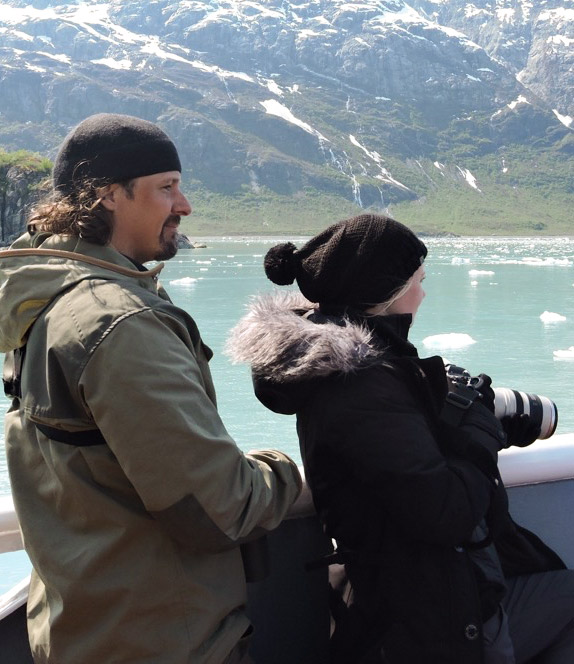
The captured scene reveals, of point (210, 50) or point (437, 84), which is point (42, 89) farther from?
point (437, 84)

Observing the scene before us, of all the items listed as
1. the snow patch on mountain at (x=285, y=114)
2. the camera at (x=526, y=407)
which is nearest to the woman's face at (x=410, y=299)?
the camera at (x=526, y=407)

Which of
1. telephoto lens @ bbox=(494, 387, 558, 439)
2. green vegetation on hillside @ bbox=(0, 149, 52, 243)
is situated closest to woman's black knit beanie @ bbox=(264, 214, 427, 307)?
telephoto lens @ bbox=(494, 387, 558, 439)

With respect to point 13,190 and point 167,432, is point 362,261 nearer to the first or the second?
point 167,432

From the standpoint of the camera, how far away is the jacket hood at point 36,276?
114 centimetres

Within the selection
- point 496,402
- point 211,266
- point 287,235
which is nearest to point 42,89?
point 287,235

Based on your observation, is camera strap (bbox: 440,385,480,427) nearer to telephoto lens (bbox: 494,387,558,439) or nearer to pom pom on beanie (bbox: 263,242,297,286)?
telephoto lens (bbox: 494,387,558,439)

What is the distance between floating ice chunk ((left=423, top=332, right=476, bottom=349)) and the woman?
8873 mm

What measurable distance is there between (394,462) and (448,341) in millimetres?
9282

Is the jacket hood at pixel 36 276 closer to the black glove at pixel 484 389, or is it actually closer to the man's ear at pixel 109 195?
the man's ear at pixel 109 195

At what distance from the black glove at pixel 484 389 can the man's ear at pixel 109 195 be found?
25.3 inches

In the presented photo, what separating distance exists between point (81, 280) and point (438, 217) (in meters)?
90.7

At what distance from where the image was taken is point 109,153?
1299mm

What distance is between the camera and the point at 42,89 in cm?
10975

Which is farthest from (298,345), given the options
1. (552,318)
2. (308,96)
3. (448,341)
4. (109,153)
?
(308,96)
